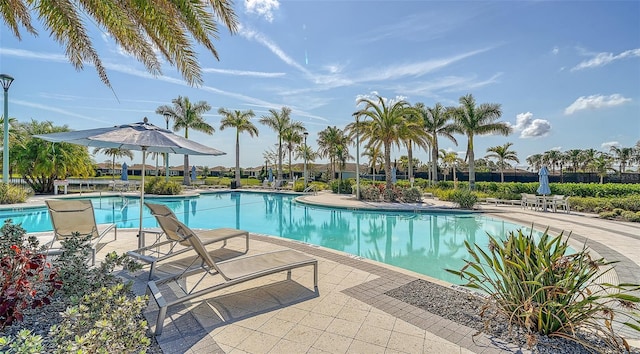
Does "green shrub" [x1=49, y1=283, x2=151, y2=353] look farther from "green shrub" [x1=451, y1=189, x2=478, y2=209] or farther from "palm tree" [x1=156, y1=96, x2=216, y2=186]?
"palm tree" [x1=156, y1=96, x2=216, y2=186]

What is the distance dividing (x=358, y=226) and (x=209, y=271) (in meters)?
8.25

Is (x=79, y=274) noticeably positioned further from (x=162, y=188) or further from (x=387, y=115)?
(x=162, y=188)

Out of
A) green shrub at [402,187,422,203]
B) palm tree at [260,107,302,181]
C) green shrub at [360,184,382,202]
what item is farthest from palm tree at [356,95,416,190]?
palm tree at [260,107,302,181]

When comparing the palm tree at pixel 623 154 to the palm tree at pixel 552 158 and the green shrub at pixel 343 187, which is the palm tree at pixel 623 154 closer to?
the palm tree at pixel 552 158

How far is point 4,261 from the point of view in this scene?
2768 millimetres

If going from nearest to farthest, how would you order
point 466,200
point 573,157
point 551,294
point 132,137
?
point 551,294 → point 132,137 → point 466,200 → point 573,157

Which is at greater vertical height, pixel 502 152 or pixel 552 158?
pixel 552 158

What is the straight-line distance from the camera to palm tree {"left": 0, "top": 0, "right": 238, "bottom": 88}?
165 inches

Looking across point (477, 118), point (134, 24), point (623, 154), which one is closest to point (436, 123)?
point (477, 118)

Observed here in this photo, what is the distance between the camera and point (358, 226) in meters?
11.3

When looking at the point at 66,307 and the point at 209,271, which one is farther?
the point at 209,271

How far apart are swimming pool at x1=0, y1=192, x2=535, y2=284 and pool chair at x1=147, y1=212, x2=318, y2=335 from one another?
325 centimetres

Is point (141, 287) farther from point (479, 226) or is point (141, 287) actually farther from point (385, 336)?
point (479, 226)

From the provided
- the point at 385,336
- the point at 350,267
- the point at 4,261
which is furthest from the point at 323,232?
the point at 4,261
